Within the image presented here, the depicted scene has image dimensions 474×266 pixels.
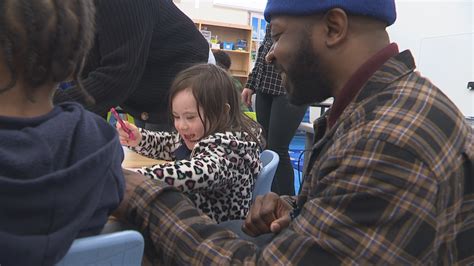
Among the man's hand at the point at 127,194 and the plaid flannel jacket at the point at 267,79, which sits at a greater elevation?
the man's hand at the point at 127,194

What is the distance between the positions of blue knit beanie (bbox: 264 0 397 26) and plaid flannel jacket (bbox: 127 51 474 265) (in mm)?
91

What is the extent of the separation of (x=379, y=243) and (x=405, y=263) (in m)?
0.05

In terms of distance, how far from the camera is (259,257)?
2.26ft

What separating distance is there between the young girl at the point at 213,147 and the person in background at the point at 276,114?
0.88 metres

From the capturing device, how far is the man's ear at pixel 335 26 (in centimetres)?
75

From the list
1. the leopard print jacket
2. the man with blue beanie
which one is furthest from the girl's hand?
the man with blue beanie

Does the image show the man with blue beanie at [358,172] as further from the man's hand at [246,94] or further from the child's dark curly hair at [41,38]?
the man's hand at [246,94]

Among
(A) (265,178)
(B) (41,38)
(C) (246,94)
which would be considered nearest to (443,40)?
(C) (246,94)

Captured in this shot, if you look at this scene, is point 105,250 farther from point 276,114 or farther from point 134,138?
point 276,114

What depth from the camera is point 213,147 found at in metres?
1.19

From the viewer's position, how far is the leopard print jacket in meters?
1.09

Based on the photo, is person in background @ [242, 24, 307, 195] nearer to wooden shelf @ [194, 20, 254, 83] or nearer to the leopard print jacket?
the leopard print jacket

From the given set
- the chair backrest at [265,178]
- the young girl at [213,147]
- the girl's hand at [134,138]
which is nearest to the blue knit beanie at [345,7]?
the young girl at [213,147]

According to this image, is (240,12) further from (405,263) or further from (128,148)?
(405,263)
